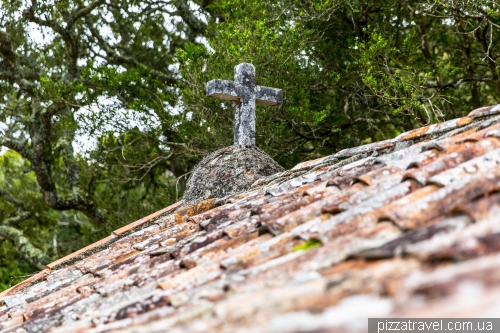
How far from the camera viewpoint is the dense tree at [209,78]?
26.2 feet

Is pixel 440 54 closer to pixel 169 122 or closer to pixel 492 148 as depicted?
pixel 169 122

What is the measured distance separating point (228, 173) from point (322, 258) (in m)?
2.99

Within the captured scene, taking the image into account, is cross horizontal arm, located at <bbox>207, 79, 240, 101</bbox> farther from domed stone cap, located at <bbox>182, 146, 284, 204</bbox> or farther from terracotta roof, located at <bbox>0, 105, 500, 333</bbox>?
terracotta roof, located at <bbox>0, 105, 500, 333</bbox>

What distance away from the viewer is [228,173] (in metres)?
4.74

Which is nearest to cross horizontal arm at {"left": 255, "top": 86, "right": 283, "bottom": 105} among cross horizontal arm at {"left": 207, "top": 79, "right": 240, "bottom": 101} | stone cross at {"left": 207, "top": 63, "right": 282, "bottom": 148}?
stone cross at {"left": 207, "top": 63, "right": 282, "bottom": 148}

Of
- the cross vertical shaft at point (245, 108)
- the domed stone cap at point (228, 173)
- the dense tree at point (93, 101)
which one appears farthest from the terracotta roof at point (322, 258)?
the dense tree at point (93, 101)

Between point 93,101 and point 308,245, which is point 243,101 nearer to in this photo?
point 308,245

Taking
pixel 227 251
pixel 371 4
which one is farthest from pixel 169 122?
pixel 227 251

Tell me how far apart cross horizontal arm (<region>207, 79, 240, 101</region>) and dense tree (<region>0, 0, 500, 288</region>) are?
276cm

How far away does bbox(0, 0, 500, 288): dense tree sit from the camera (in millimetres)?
7987

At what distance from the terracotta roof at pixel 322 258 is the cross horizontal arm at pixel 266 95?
3.99 ft

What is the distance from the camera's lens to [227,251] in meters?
2.54

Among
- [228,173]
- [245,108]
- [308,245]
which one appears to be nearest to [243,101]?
[245,108]

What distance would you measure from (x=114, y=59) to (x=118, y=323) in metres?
10.3
